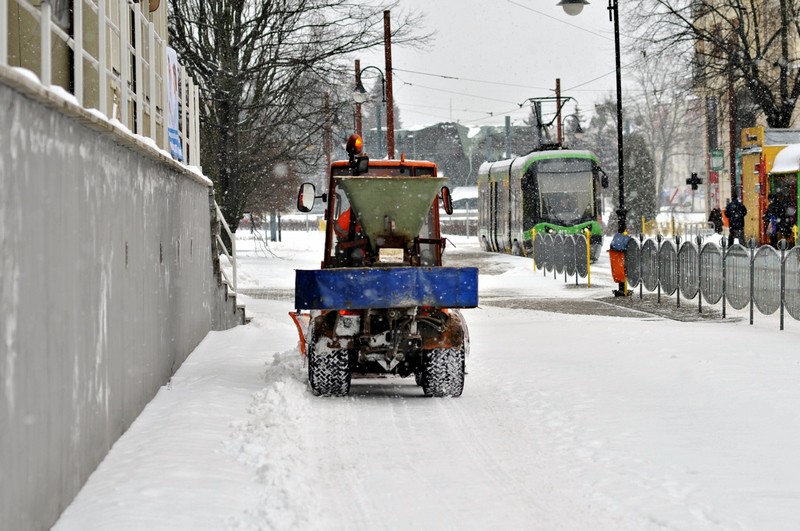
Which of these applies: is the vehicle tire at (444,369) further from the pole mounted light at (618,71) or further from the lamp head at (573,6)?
the lamp head at (573,6)

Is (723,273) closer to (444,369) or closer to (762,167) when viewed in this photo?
(444,369)

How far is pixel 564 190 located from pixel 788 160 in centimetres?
919

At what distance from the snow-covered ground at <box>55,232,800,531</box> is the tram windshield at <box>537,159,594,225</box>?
2539cm

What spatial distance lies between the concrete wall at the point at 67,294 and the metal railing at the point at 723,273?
9.12 metres

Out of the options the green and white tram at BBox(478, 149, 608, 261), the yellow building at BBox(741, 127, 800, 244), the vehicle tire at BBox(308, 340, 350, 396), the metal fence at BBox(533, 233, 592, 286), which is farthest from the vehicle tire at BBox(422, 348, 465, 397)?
the green and white tram at BBox(478, 149, 608, 261)

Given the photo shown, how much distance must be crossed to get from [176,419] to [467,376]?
15.0 ft

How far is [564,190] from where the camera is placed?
40781 millimetres

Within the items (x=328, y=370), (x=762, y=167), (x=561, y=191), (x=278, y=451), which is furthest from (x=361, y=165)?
(x=561, y=191)

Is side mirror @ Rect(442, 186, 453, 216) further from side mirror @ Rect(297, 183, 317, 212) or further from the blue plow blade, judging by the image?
the blue plow blade

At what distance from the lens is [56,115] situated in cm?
655

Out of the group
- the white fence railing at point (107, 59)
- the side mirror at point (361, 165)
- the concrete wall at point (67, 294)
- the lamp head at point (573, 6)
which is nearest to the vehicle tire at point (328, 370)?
the concrete wall at point (67, 294)

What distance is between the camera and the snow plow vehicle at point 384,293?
10.9 m

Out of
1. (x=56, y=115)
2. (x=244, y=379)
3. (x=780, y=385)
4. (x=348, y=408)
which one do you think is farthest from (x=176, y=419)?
(x=780, y=385)

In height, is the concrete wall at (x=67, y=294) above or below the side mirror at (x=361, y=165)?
below
